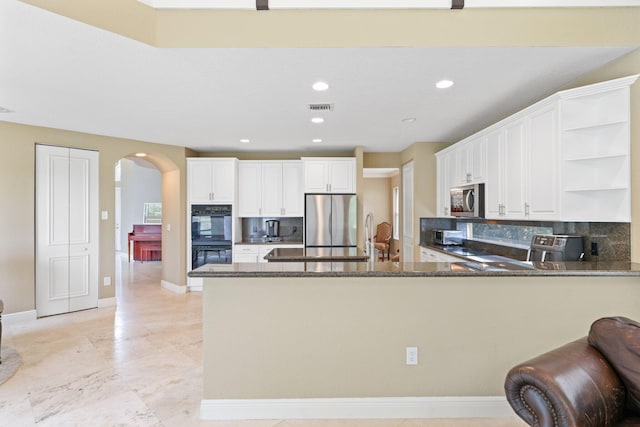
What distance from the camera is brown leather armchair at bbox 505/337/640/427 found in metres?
1.25

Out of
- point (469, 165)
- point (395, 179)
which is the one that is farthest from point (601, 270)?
point (395, 179)

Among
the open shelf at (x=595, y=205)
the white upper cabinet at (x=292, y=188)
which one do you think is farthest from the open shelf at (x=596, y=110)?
the white upper cabinet at (x=292, y=188)

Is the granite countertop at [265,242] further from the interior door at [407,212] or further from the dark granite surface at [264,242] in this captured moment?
the interior door at [407,212]

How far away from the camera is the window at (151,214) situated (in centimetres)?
1045

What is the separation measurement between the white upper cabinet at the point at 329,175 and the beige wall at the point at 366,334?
3556mm

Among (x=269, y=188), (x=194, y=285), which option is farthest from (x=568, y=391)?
(x=194, y=285)

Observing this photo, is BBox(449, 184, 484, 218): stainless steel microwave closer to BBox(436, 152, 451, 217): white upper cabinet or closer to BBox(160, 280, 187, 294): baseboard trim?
BBox(436, 152, 451, 217): white upper cabinet

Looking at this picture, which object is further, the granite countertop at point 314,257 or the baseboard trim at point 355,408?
Answer: the granite countertop at point 314,257

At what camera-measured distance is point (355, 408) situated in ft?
7.06

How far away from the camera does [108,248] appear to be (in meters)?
4.89

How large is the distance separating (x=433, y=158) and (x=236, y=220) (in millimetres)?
3371

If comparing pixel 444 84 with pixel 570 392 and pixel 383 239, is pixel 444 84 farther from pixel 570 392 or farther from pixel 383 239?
pixel 383 239

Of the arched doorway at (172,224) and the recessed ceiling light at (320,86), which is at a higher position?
the recessed ceiling light at (320,86)

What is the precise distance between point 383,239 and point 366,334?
6995 mm
